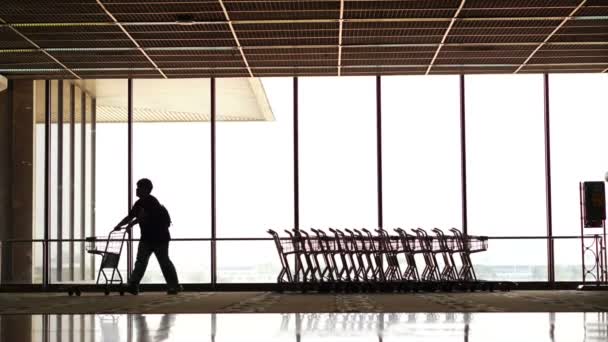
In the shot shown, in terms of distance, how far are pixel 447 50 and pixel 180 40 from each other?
3615 millimetres

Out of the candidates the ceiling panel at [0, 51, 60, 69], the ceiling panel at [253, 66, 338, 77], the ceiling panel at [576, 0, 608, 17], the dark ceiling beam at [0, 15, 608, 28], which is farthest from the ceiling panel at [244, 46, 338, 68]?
the ceiling panel at [576, 0, 608, 17]

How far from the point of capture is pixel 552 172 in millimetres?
16656

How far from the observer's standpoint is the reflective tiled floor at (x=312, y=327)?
21.1 ft

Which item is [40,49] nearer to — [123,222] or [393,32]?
[123,222]

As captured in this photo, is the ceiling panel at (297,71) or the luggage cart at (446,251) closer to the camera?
the luggage cart at (446,251)

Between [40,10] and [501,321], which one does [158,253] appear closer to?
[40,10]

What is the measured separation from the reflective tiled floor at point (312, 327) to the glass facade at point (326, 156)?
25.8 feet

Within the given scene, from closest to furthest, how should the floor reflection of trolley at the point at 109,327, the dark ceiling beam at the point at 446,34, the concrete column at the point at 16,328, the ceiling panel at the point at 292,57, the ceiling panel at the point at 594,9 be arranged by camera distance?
the floor reflection of trolley at the point at 109,327 < the concrete column at the point at 16,328 < the ceiling panel at the point at 594,9 < the dark ceiling beam at the point at 446,34 < the ceiling panel at the point at 292,57

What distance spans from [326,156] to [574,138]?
392 centimetres

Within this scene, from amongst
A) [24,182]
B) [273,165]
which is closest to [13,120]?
[24,182]

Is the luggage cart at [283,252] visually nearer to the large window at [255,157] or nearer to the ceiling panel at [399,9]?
the large window at [255,157]

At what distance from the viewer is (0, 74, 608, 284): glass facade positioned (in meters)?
16.7

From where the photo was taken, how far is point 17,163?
16656 mm

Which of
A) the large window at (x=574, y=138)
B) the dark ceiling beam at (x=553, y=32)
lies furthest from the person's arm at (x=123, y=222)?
the large window at (x=574, y=138)
